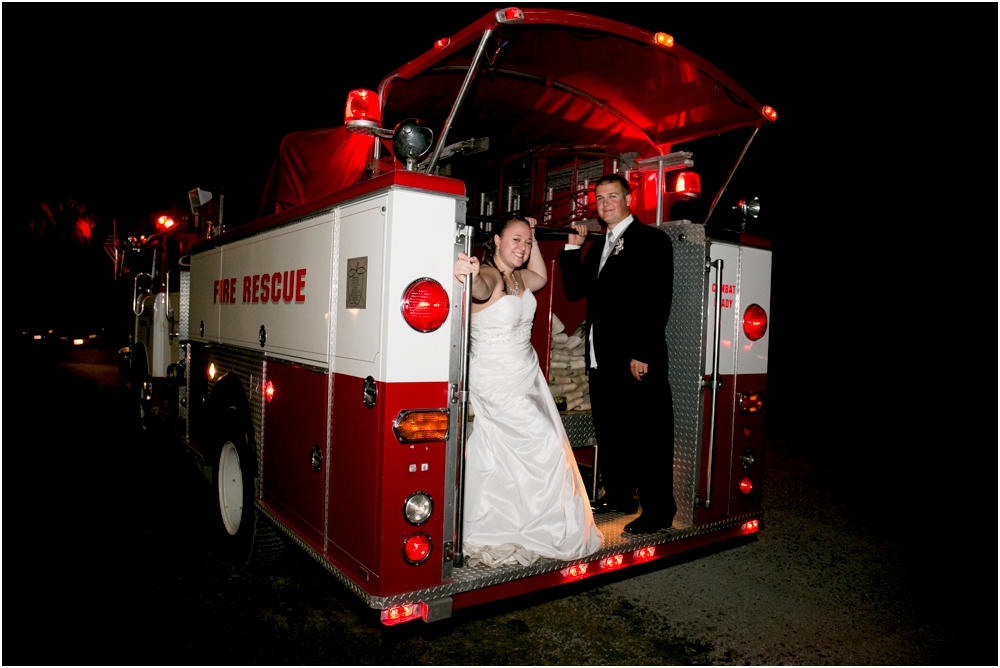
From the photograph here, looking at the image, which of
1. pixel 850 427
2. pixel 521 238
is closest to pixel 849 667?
pixel 521 238

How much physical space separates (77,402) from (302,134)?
10.7 metres

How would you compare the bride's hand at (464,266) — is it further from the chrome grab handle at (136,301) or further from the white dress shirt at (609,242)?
the chrome grab handle at (136,301)

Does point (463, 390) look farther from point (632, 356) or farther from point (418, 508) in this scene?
point (632, 356)

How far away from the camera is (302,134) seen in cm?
410

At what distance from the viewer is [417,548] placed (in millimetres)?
2721

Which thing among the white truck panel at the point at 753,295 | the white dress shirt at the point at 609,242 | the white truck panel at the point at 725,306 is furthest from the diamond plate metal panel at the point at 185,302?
the white truck panel at the point at 753,295

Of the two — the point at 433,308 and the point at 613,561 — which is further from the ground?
the point at 433,308

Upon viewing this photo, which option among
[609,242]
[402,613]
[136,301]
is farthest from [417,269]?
[136,301]

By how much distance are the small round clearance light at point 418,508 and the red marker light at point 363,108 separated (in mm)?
1889

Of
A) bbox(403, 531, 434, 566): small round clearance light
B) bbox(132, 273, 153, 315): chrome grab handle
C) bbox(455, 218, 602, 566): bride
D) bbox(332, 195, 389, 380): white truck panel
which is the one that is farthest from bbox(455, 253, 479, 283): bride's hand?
bbox(132, 273, 153, 315): chrome grab handle

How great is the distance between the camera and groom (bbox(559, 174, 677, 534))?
12.1ft

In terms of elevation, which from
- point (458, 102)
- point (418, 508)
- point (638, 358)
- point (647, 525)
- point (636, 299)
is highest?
point (458, 102)

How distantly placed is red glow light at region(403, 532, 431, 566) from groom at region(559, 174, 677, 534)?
1.41 metres

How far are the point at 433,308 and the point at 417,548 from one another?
1079mm
